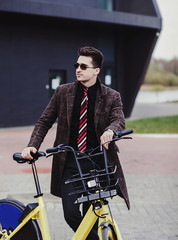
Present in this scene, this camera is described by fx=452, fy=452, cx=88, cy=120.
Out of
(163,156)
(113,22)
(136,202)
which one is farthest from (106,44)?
(136,202)

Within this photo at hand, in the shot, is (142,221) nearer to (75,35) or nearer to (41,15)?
(41,15)

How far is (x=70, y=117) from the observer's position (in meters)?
3.26

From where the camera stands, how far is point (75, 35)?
18.7m

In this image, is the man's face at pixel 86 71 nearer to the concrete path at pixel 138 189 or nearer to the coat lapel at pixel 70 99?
the coat lapel at pixel 70 99

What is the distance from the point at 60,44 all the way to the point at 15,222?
51.0 feet

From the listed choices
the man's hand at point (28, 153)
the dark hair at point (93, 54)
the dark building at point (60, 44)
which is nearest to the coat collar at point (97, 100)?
the dark hair at point (93, 54)

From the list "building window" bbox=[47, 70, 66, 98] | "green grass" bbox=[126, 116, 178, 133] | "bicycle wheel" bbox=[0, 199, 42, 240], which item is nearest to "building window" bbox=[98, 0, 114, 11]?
"building window" bbox=[47, 70, 66, 98]

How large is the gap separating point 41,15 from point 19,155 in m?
14.1

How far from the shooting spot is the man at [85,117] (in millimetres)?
3193

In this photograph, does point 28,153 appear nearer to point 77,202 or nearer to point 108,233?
point 77,202

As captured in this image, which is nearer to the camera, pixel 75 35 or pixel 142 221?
pixel 142 221

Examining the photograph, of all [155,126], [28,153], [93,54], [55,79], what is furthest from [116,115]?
[55,79]

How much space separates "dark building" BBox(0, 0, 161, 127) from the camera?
54.6 feet

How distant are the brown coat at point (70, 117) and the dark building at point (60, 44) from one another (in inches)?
511
